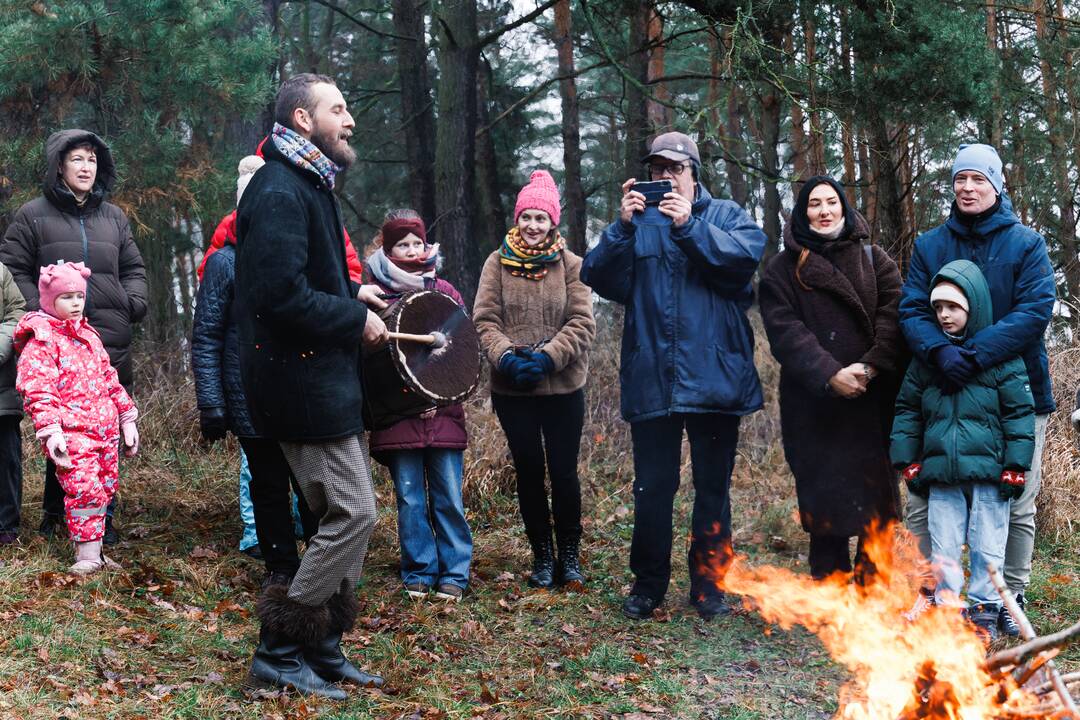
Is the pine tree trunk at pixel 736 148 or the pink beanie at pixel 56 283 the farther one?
the pine tree trunk at pixel 736 148

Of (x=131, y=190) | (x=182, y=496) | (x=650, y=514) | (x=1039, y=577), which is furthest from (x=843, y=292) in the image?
(x=131, y=190)

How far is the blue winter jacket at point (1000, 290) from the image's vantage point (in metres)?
5.59

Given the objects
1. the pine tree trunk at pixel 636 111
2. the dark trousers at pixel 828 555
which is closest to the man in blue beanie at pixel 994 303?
the dark trousers at pixel 828 555

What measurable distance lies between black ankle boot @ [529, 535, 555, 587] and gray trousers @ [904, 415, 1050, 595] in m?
2.21

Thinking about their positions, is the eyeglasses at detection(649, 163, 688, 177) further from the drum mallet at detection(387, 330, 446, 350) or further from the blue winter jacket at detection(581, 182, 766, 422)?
the drum mallet at detection(387, 330, 446, 350)

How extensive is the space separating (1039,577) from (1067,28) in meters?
9.04

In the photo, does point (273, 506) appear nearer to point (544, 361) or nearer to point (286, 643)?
point (286, 643)

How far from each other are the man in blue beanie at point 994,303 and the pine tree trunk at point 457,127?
321 inches

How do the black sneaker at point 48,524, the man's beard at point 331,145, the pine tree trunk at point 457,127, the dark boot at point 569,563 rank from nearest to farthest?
the man's beard at point 331,145 → the dark boot at point 569,563 → the black sneaker at point 48,524 → the pine tree trunk at point 457,127

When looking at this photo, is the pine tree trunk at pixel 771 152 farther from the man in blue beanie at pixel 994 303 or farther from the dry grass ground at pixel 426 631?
the man in blue beanie at pixel 994 303

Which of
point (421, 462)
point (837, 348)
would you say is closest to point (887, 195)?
point (837, 348)

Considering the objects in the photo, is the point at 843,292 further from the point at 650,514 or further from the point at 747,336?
the point at 650,514

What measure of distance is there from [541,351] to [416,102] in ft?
42.5

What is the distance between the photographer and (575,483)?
269 inches
